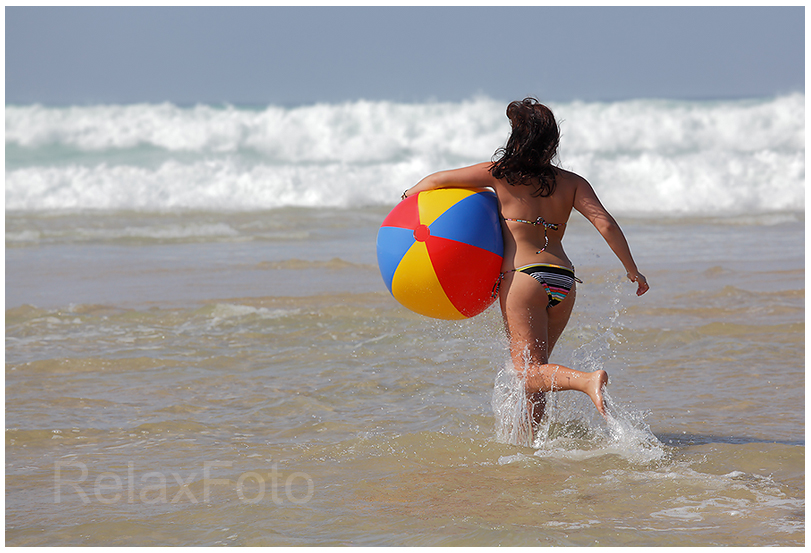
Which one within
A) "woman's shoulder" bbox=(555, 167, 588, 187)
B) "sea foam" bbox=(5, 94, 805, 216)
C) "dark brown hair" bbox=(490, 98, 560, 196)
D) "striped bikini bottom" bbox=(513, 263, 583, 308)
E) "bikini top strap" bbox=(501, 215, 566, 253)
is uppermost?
"sea foam" bbox=(5, 94, 805, 216)

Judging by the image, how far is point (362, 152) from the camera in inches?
950

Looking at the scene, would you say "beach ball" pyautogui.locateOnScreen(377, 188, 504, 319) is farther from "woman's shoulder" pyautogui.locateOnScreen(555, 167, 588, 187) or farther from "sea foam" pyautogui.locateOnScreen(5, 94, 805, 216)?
"sea foam" pyautogui.locateOnScreen(5, 94, 805, 216)

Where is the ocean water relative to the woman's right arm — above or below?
below

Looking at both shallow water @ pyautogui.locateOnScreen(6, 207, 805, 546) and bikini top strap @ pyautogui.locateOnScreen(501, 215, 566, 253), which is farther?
bikini top strap @ pyautogui.locateOnScreen(501, 215, 566, 253)

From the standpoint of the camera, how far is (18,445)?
456cm

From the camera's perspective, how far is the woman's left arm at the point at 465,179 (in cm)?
422

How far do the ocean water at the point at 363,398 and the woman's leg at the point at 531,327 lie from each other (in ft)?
1.04

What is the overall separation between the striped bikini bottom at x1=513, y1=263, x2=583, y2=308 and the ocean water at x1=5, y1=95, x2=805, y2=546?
0.63m

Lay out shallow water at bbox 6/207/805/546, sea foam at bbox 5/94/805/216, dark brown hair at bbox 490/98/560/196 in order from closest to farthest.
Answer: shallow water at bbox 6/207/805/546 < dark brown hair at bbox 490/98/560/196 < sea foam at bbox 5/94/805/216

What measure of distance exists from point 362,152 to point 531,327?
20.4 metres

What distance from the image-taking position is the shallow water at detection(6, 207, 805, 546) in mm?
3475

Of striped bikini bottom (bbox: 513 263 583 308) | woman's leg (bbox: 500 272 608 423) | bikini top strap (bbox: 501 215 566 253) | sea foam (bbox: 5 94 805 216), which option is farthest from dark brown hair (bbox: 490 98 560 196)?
sea foam (bbox: 5 94 805 216)

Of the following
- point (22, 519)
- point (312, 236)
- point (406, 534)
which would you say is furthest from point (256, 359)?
point (312, 236)

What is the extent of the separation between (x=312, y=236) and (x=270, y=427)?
27.6ft
